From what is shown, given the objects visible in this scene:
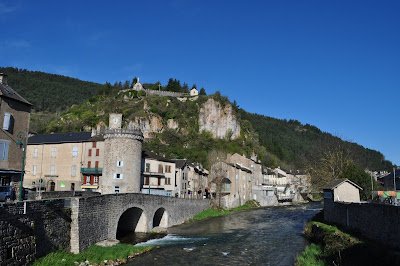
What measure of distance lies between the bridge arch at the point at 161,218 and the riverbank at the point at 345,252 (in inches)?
705

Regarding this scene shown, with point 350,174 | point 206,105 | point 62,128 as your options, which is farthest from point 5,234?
point 206,105

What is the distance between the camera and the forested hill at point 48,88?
151500 mm

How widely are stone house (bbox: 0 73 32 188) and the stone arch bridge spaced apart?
29.1 feet

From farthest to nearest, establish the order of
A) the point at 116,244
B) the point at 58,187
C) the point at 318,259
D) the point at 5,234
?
the point at 58,187 → the point at 116,244 → the point at 318,259 → the point at 5,234

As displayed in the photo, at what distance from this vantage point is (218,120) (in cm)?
11569

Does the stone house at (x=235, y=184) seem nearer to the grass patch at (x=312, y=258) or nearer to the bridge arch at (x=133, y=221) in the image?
the bridge arch at (x=133, y=221)

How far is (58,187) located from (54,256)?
3337 cm

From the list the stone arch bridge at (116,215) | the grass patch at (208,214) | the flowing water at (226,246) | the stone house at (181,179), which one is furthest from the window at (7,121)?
the stone house at (181,179)

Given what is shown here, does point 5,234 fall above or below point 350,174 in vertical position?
below

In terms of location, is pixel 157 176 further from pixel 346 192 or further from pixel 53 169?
pixel 346 192

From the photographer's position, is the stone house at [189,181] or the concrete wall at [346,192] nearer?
the concrete wall at [346,192]

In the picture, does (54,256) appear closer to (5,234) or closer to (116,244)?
(5,234)

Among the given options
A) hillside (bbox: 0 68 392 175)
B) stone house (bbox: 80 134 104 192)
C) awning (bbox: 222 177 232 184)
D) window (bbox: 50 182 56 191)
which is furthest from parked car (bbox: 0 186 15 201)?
hillside (bbox: 0 68 392 175)

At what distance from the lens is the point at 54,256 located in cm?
1836
